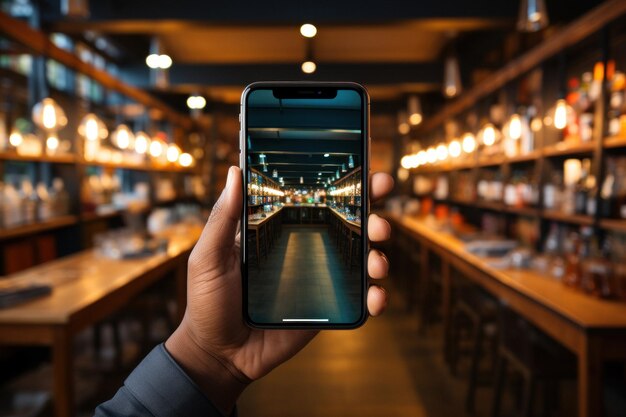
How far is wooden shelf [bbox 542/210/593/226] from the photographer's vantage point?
298 cm

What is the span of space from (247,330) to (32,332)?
4.73 feet

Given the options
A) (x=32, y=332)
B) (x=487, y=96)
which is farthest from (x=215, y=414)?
(x=487, y=96)

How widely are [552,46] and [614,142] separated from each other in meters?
1.20

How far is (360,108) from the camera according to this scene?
1.01m

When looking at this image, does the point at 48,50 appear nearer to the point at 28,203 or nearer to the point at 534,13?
the point at 28,203

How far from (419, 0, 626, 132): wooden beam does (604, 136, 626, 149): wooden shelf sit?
0.65 m

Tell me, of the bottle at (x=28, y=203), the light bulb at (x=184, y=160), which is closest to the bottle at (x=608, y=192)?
the bottle at (x=28, y=203)

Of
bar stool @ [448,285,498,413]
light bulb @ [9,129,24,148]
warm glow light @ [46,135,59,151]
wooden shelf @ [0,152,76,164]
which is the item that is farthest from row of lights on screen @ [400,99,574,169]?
warm glow light @ [46,135,59,151]

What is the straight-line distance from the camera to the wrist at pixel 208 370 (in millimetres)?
916

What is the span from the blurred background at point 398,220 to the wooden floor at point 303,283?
120 cm

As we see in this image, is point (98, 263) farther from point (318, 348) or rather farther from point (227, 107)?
point (227, 107)

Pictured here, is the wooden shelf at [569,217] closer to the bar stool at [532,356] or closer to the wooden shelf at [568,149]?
the wooden shelf at [568,149]

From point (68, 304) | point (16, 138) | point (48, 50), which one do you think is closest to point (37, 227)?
point (16, 138)

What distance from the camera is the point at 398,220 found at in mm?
7445
